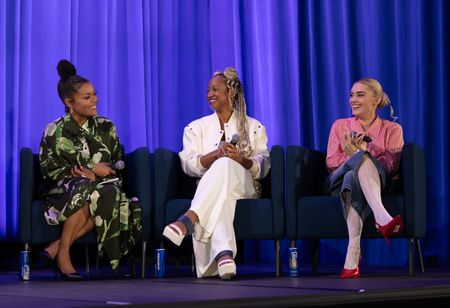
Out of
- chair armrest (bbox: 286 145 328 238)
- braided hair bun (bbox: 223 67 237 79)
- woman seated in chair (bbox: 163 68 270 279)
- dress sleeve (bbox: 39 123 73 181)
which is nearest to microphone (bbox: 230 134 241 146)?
woman seated in chair (bbox: 163 68 270 279)

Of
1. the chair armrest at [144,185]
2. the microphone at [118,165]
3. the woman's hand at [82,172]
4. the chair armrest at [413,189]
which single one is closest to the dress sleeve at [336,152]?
the chair armrest at [413,189]

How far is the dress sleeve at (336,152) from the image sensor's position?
427cm

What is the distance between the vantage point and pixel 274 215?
4137 mm

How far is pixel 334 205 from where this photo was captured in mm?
4078

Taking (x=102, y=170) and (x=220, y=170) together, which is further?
(x=102, y=170)

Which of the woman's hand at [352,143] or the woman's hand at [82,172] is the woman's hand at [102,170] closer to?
the woman's hand at [82,172]

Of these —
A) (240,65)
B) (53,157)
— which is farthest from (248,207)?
(240,65)

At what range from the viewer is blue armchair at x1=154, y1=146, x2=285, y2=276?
13.5 ft

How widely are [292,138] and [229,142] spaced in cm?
133

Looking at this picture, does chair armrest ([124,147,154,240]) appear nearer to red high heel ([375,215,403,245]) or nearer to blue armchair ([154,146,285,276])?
blue armchair ([154,146,285,276])

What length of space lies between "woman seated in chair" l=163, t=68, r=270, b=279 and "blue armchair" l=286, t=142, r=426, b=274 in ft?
0.65

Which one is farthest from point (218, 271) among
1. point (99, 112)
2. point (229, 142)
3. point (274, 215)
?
point (99, 112)

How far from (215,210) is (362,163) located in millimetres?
718

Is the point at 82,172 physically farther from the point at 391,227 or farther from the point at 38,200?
the point at 391,227
